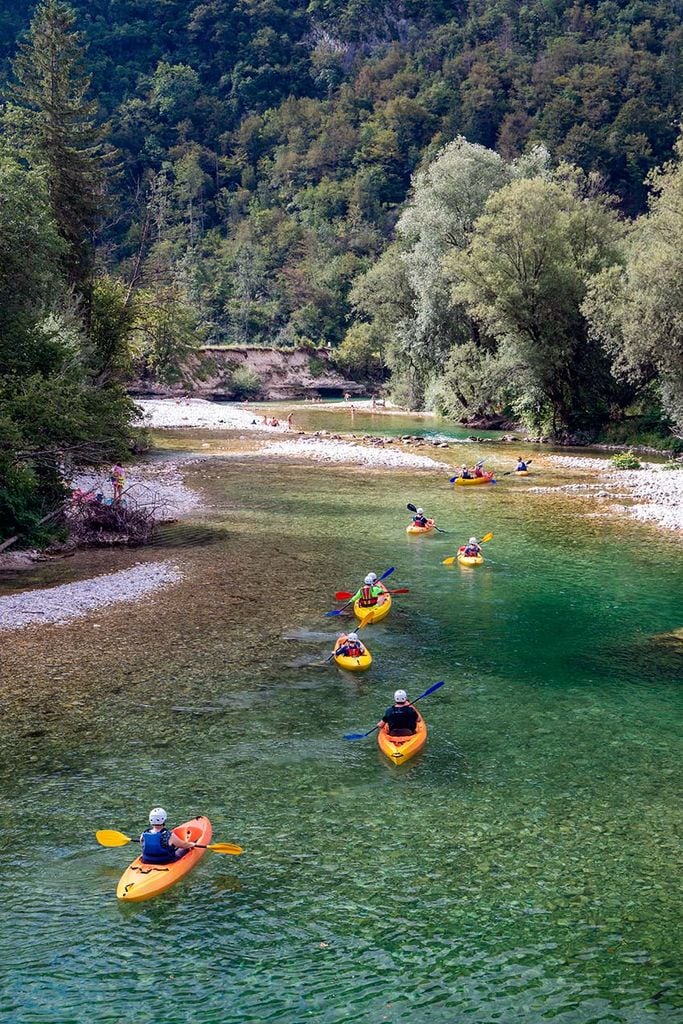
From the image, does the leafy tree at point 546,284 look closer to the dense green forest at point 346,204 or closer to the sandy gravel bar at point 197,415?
the dense green forest at point 346,204

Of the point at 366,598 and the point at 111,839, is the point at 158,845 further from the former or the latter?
the point at 366,598

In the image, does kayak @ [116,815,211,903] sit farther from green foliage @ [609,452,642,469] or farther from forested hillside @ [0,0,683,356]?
forested hillside @ [0,0,683,356]

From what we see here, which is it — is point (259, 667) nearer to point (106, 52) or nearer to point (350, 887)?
point (350, 887)

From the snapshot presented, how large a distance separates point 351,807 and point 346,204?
13715cm

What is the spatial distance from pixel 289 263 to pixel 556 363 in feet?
282

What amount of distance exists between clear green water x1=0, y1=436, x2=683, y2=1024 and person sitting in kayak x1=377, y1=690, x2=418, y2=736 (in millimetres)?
468

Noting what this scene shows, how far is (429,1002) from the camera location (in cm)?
773

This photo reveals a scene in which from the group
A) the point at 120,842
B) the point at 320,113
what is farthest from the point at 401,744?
the point at 320,113

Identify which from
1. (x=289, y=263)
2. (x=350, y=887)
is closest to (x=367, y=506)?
(x=350, y=887)

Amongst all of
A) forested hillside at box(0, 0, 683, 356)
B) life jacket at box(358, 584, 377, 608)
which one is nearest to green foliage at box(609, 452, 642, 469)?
life jacket at box(358, 584, 377, 608)

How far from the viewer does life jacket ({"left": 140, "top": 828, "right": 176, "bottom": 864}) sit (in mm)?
9383

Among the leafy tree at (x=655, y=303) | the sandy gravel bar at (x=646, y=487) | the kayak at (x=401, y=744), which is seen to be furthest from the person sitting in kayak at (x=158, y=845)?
the leafy tree at (x=655, y=303)

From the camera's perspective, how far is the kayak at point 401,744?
12047mm

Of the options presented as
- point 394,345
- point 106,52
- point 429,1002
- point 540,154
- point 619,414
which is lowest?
point 429,1002
